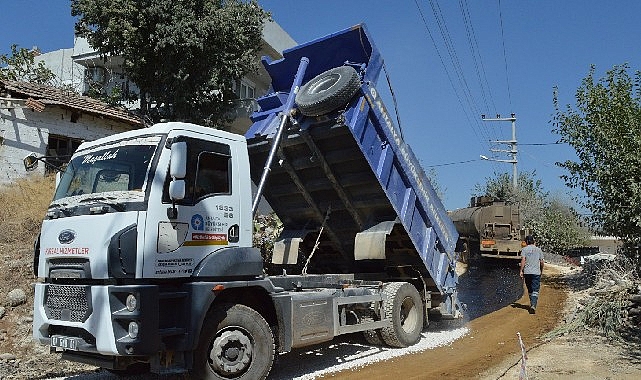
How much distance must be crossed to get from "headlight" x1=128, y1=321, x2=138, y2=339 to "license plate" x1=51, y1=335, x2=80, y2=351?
63 cm

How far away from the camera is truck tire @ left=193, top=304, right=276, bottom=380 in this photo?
5.54 meters

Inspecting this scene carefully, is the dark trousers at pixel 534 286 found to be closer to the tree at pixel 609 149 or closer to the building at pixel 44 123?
the tree at pixel 609 149

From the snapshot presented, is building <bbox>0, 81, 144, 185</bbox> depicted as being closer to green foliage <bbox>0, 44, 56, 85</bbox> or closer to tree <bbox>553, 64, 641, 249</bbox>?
green foliage <bbox>0, 44, 56, 85</bbox>

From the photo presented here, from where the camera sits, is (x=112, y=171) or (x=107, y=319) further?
(x=112, y=171)

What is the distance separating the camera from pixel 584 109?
14.1m

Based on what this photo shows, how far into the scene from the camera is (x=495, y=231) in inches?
795

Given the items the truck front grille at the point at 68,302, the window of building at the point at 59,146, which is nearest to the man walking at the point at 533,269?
the truck front grille at the point at 68,302

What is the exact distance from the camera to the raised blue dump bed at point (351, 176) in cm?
774

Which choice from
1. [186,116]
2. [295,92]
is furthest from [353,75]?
[186,116]

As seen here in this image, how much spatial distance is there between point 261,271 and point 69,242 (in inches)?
78.5

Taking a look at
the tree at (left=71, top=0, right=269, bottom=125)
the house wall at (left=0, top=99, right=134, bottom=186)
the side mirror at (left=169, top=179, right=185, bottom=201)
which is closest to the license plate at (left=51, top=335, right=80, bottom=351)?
the side mirror at (left=169, top=179, right=185, bottom=201)

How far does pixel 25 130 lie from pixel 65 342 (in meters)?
11.5

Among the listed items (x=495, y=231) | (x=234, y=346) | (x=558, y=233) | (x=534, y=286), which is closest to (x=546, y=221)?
(x=558, y=233)

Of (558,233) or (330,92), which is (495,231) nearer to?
(558,233)
